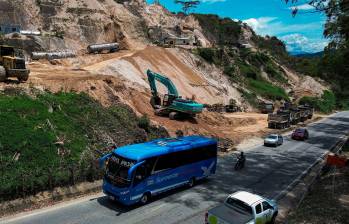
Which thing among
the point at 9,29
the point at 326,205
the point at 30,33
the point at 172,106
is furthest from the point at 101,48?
the point at 326,205

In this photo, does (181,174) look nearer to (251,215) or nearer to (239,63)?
(251,215)

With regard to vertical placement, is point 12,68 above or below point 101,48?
below

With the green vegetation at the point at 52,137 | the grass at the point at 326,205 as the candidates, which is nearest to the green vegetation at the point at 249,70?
the green vegetation at the point at 52,137

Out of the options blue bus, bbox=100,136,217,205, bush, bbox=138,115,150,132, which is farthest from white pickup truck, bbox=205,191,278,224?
bush, bbox=138,115,150,132

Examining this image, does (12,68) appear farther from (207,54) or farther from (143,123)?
(207,54)

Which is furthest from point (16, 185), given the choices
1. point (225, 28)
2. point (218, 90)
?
point (225, 28)

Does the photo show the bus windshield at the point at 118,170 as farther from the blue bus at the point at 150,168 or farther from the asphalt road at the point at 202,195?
the asphalt road at the point at 202,195

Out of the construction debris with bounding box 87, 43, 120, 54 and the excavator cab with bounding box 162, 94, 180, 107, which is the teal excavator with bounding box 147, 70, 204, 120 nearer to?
the excavator cab with bounding box 162, 94, 180, 107
